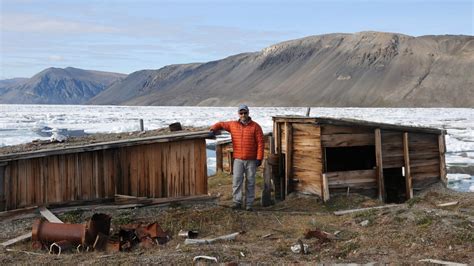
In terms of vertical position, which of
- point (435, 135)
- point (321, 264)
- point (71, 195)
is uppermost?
point (435, 135)

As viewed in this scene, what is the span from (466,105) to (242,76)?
88.9 m

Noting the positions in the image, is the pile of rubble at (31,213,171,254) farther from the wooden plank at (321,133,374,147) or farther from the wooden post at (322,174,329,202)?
the wooden plank at (321,133,374,147)

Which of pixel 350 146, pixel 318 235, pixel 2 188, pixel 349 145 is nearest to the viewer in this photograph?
pixel 318 235

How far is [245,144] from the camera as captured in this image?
1130 cm

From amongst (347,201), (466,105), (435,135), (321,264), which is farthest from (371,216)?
(466,105)

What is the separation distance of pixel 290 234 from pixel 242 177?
2360 mm

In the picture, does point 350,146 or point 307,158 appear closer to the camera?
point 307,158

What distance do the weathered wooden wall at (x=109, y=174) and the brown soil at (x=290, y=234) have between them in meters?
0.50

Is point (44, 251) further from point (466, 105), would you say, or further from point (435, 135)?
point (466, 105)

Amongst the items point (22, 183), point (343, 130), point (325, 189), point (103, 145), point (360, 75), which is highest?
point (360, 75)

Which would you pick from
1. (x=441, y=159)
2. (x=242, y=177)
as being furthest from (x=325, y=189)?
(x=441, y=159)

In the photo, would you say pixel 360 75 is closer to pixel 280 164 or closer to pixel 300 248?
pixel 280 164

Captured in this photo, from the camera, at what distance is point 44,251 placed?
851cm

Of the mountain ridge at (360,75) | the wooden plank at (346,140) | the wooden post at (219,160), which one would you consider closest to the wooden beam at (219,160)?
the wooden post at (219,160)
